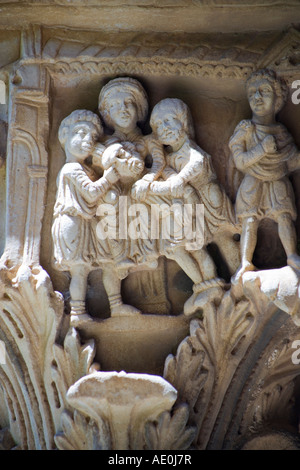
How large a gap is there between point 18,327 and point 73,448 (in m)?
0.66

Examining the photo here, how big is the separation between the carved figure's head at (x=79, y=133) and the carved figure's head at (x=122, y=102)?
78 millimetres

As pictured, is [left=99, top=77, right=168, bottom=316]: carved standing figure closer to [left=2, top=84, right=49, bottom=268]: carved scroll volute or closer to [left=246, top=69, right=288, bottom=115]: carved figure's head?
[left=2, top=84, right=49, bottom=268]: carved scroll volute

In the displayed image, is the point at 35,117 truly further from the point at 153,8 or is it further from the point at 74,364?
the point at 74,364

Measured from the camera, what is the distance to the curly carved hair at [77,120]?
14.7ft

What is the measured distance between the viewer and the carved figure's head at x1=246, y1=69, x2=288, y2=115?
442 centimetres

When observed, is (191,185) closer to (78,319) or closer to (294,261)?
(294,261)

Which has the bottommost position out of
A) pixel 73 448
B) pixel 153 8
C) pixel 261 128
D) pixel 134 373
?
pixel 73 448

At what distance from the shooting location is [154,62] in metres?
4.54

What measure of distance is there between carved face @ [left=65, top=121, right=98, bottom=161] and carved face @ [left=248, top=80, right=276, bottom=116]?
0.83 metres

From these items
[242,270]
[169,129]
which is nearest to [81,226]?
[169,129]

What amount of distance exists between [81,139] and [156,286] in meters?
0.84

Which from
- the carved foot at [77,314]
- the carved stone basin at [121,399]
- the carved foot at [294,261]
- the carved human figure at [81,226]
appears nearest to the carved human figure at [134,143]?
the carved human figure at [81,226]

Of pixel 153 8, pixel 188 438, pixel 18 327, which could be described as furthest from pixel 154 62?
pixel 188 438

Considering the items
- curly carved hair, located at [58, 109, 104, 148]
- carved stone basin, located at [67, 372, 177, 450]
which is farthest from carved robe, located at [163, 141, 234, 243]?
carved stone basin, located at [67, 372, 177, 450]
